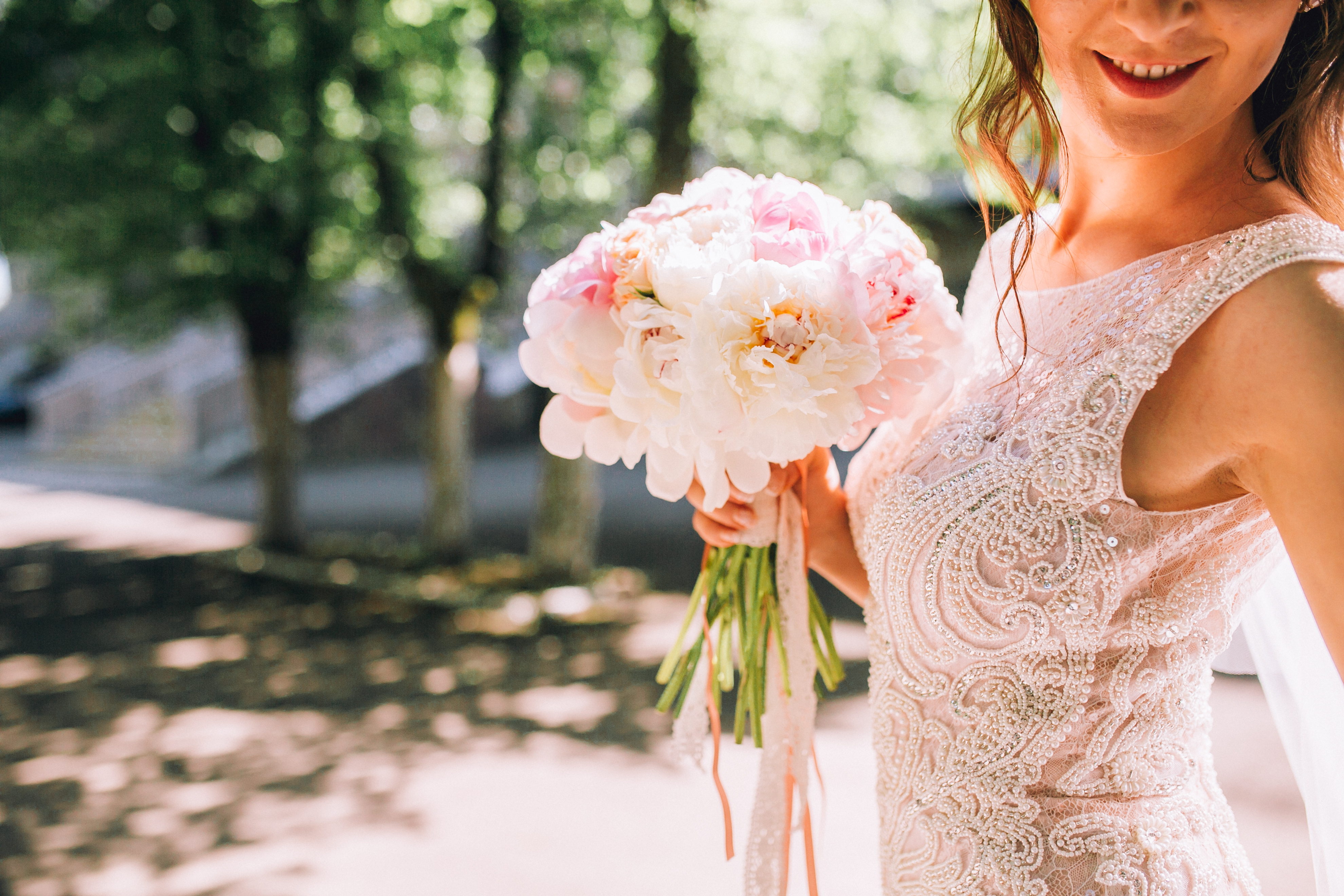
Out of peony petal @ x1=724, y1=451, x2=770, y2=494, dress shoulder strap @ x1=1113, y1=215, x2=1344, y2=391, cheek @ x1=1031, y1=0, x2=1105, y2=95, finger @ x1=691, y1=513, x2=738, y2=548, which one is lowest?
finger @ x1=691, y1=513, x2=738, y2=548

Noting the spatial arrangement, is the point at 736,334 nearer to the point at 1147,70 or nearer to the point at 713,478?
the point at 713,478

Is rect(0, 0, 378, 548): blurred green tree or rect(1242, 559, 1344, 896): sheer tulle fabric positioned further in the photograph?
rect(0, 0, 378, 548): blurred green tree

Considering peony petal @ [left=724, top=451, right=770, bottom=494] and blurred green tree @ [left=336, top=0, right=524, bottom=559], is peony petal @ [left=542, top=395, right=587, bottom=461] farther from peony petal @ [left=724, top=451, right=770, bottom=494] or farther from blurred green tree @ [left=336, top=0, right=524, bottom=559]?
blurred green tree @ [left=336, top=0, right=524, bottom=559]

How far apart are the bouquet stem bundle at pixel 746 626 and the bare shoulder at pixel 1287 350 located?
2.95 feet

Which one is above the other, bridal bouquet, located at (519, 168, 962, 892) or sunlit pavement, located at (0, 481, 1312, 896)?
bridal bouquet, located at (519, 168, 962, 892)

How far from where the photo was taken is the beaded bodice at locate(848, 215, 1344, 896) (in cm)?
138

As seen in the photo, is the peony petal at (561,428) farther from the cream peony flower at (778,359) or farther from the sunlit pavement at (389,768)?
the sunlit pavement at (389,768)

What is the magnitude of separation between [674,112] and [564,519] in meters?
3.73

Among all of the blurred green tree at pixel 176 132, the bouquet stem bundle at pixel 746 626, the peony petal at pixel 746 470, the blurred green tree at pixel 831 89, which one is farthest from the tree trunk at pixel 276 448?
the peony petal at pixel 746 470

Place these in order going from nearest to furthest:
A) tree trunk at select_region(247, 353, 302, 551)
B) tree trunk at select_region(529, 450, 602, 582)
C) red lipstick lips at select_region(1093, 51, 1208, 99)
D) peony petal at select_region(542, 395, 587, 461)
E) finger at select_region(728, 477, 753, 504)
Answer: red lipstick lips at select_region(1093, 51, 1208, 99) < peony petal at select_region(542, 395, 587, 461) < finger at select_region(728, 477, 753, 504) < tree trunk at select_region(529, 450, 602, 582) < tree trunk at select_region(247, 353, 302, 551)

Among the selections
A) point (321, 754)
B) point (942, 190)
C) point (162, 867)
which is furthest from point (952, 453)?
point (942, 190)

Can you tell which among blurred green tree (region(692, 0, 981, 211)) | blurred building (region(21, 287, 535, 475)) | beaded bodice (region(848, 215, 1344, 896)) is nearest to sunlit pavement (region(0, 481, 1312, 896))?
beaded bodice (region(848, 215, 1344, 896))

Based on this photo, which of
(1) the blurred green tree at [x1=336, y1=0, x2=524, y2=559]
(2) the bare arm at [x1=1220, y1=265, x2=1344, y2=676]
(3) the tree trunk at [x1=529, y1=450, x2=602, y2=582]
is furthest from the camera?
(1) the blurred green tree at [x1=336, y1=0, x2=524, y2=559]

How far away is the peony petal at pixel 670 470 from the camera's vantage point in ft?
5.20
